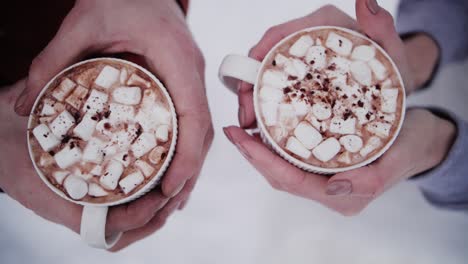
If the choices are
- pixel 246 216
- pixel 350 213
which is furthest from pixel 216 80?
pixel 350 213

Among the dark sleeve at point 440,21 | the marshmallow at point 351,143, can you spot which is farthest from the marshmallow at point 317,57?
the dark sleeve at point 440,21

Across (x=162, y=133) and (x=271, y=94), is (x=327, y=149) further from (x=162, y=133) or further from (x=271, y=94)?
(x=162, y=133)

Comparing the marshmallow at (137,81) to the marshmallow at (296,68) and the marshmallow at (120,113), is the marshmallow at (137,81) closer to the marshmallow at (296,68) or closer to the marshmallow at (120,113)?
the marshmallow at (120,113)

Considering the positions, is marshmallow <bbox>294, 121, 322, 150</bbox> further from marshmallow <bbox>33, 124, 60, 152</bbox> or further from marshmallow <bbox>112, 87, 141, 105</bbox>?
marshmallow <bbox>33, 124, 60, 152</bbox>

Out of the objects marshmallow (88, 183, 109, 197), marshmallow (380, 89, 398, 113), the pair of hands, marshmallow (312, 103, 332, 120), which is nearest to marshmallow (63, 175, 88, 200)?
marshmallow (88, 183, 109, 197)

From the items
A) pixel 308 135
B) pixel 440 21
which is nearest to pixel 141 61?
pixel 308 135

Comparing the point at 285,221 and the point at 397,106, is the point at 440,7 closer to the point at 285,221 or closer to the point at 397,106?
the point at 397,106

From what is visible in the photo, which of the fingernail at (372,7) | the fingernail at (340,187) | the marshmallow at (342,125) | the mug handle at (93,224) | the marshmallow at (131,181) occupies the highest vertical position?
the fingernail at (372,7)
